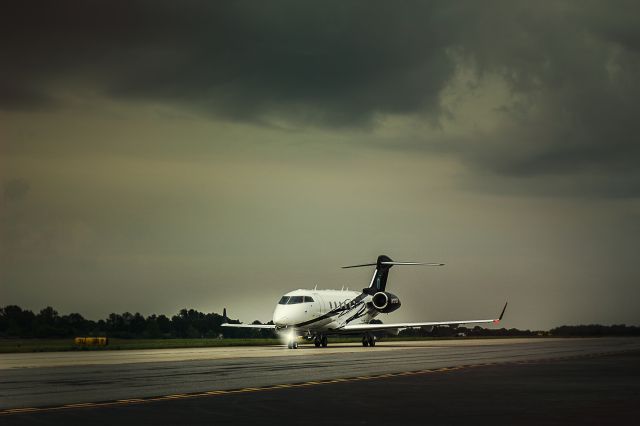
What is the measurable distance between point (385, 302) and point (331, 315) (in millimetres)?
7471

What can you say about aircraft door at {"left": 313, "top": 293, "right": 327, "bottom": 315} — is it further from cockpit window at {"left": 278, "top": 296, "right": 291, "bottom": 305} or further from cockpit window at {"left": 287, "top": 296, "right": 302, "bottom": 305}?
cockpit window at {"left": 278, "top": 296, "right": 291, "bottom": 305}

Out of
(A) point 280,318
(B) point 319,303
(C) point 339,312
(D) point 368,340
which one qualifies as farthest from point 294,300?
(D) point 368,340

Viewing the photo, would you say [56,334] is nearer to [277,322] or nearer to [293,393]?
[277,322]

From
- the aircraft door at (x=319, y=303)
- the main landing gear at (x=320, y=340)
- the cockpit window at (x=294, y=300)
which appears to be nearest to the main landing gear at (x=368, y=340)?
the main landing gear at (x=320, y=340)

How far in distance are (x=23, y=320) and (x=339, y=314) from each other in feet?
248

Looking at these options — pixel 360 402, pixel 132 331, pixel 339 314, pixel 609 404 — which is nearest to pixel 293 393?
pixel 360 402

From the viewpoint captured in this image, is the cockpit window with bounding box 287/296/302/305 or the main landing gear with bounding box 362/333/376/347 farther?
the main landing gear with bounding box 362/333/376/347

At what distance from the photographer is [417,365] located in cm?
3459

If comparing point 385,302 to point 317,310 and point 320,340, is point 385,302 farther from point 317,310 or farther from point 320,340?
point 317,310

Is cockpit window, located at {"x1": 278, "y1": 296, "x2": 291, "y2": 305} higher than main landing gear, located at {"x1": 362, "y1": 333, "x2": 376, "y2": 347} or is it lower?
higher

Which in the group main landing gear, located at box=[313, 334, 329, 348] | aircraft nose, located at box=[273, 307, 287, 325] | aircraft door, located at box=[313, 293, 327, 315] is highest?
aircraft door, located at box=[313, 293, 327, 315]

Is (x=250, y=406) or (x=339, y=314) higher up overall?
(x=339, y=314)

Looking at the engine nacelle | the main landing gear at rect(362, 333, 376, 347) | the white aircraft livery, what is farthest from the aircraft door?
the engine nacelle

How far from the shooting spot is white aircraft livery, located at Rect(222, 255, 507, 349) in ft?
207
